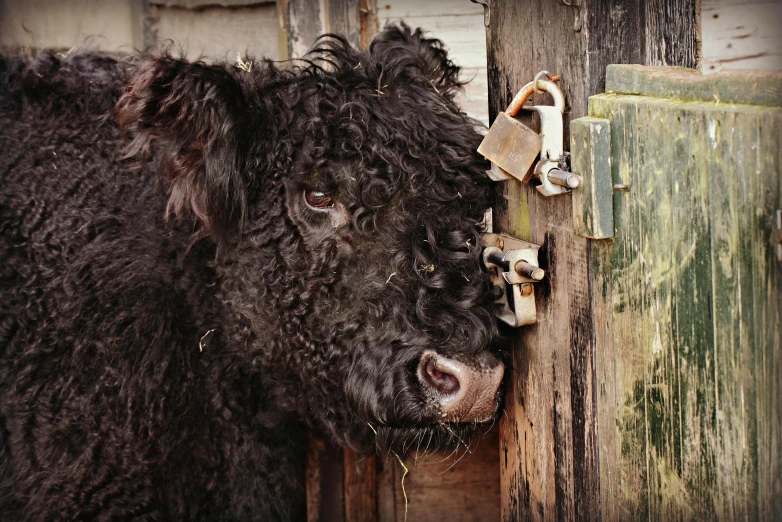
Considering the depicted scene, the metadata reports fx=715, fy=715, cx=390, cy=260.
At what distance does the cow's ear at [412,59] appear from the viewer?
2.70 m

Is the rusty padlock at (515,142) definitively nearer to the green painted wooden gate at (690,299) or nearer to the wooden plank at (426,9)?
the green painted wooden gate at (690,299)

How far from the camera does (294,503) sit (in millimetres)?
3203

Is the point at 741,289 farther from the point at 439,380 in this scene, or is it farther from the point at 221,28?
the point at 221,28

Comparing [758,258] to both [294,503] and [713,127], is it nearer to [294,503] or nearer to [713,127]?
[713,127]

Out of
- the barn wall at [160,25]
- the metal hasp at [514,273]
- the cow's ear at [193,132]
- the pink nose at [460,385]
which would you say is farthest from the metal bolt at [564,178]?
the barn wall at [160,25]

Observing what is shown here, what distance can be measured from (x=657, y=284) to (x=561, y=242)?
0.39 metres

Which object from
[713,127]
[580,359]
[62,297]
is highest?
[713,127]

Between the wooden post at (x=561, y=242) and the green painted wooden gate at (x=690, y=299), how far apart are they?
0.24ft

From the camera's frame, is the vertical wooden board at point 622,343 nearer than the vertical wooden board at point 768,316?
No

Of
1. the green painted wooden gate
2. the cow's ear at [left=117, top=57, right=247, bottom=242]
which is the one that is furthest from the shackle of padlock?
the cow's ear at [left=117, top=57, right=247, bottom=242]

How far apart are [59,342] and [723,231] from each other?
7.47ft

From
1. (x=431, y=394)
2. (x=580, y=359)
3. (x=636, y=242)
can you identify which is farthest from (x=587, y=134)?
(x=431, y=394)

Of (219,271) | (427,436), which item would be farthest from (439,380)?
(219,271)

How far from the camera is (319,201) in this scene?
8.36ft
